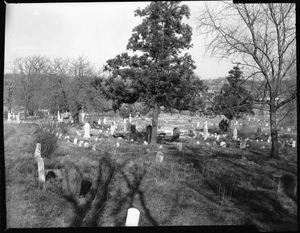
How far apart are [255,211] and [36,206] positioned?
3.33 m

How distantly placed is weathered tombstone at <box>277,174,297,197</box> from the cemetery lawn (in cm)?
11

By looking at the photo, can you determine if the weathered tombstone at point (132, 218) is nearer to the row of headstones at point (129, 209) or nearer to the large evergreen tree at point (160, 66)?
the row of headstones at point (129, 209)

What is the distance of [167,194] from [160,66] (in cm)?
617

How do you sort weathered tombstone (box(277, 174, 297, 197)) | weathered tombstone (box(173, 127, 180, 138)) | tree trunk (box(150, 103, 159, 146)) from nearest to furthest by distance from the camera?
weathered tombstone (box(277, 174, 297, 197)) < tree trunk (box(150, 103, 159, 146)) < weathered tombstone (box(173, 127, 180, 138))

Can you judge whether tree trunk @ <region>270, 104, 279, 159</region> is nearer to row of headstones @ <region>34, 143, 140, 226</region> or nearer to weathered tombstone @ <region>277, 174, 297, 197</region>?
weathered tombstone @ <region>277, 174, 297, 197</region>

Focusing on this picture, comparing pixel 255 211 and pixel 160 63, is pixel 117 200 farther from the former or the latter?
pixel 160 63

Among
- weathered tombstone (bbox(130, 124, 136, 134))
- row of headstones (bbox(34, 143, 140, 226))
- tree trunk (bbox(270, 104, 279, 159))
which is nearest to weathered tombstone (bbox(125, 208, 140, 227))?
row of headstones (bbox(34, 143, 140, 226))

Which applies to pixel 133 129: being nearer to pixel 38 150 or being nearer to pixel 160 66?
pixel 160 66

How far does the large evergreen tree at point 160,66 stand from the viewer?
9.41m

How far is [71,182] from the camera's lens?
198 inches

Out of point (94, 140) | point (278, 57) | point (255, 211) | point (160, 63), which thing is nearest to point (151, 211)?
point (255, 211)

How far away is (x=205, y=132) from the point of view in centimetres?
1448

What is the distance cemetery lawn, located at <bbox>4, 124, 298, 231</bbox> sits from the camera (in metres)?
3.84

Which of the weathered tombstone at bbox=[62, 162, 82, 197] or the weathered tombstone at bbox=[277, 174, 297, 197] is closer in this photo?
the weathered tombstone at bbox=[277, 174, 297, 197]
